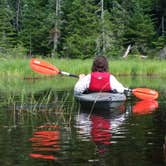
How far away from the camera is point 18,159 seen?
25.1ft

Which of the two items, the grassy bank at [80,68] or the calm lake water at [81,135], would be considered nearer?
the calm lake water at [81,135]

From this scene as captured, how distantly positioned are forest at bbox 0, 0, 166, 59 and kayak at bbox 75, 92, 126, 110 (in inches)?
1115

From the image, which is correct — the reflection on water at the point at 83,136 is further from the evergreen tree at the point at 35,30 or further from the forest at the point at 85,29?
the evergreen tree at the point at 35,30

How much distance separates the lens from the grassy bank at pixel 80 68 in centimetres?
2720

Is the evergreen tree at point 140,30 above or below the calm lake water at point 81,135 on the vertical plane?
above

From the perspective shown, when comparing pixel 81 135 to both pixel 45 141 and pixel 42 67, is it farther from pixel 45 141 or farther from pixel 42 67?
pixel 42 67

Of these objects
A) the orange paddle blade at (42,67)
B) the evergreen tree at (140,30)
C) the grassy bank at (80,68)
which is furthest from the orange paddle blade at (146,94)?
the evergreen tree at (140,30)

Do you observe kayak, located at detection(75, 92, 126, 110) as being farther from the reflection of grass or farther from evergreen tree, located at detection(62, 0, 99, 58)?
evergreen tree, located at detection(62, 0, 99, 58)

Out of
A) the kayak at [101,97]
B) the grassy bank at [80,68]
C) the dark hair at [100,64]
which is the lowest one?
the grassy bank at [80,68]

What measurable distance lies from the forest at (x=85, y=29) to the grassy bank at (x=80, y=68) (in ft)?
38.7

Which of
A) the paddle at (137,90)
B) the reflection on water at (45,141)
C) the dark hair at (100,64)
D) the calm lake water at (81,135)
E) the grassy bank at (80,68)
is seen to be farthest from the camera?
the grassy bank at (80,68)

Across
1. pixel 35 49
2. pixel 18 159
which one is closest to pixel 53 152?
pixel 18 159

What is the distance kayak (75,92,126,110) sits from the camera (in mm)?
13992

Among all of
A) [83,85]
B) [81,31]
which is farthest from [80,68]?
[81,31]
